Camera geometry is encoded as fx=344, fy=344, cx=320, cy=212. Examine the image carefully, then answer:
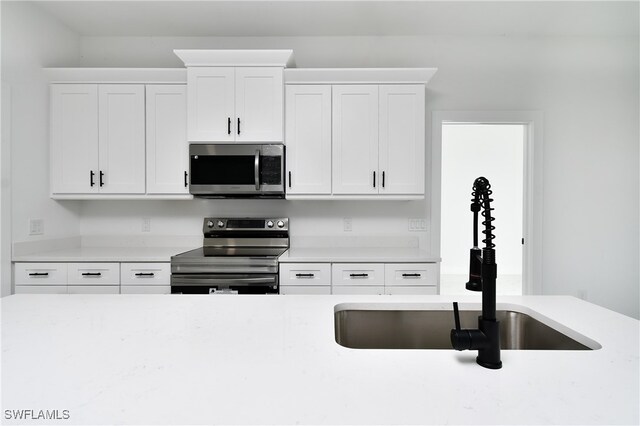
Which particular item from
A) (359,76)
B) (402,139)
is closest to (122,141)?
(359,76)

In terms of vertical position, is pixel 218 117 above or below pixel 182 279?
above

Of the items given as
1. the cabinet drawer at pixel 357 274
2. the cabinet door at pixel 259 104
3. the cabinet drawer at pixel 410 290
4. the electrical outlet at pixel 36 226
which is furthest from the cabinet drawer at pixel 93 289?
the cabinet drawer at pixel 410 290

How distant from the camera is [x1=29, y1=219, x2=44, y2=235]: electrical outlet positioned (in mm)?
2543

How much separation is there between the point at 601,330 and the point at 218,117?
2515mm

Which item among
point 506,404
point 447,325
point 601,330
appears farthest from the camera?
point 447,325

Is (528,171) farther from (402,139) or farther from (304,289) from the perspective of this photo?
(304,289)

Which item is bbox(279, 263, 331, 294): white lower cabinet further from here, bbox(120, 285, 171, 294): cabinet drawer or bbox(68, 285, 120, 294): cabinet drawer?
bbox(68, 285, 120, 294): cabinet drawer

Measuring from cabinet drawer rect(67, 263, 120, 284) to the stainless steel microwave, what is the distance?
85 centimetres

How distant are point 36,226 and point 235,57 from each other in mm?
1965

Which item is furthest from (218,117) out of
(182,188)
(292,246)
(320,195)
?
(292,246)

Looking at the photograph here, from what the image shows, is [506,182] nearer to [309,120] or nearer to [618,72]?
[618,72]

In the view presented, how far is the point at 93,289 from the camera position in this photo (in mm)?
2418

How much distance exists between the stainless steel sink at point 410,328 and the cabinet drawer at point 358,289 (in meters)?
1.21

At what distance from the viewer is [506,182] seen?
5645 mm
